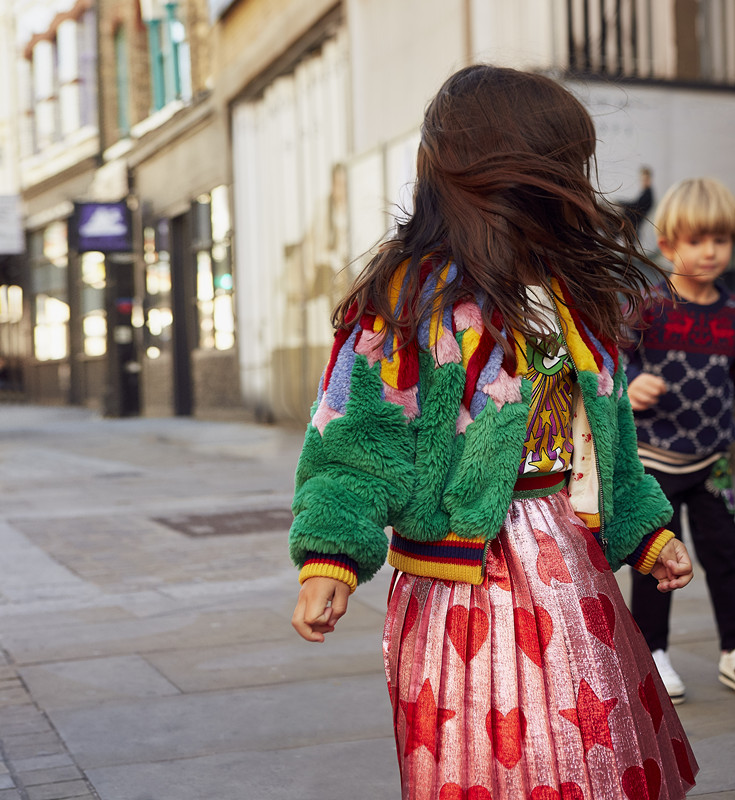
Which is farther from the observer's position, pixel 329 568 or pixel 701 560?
pixel 701 560

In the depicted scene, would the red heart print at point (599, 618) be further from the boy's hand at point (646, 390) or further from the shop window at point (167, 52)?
the shop window at point (167, 52)

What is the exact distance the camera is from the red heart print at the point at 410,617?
2.13 m

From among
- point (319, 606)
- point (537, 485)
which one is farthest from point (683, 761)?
point (319, 606)

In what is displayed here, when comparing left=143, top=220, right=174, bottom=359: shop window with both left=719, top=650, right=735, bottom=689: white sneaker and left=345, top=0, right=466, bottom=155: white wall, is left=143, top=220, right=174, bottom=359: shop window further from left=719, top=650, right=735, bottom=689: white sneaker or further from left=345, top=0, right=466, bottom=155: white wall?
left=719, top=650, right=735, bottom=689: white sneaker

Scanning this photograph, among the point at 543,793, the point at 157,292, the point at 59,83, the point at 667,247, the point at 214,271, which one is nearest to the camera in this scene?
the point at 543,793

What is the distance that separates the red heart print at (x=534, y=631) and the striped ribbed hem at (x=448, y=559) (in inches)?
3.6

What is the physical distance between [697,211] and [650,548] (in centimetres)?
183

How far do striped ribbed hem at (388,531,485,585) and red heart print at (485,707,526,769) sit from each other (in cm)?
22

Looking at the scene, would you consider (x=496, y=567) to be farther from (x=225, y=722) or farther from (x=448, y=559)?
(x=225, y=722)

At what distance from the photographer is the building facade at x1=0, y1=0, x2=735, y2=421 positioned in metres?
10.9

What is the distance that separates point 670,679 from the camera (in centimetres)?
386

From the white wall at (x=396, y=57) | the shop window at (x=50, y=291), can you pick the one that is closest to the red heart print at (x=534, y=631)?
the white wall at (x=396, y=57)

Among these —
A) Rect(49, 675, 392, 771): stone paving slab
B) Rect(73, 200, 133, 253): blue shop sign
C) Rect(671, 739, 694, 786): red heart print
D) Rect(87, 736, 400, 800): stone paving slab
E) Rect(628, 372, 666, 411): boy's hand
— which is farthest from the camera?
Rect(73, 200, 133, 253): blue shop sign

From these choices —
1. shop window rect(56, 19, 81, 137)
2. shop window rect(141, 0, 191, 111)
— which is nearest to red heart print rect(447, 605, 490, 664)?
shop window rect(141, 0, 191, 111)
